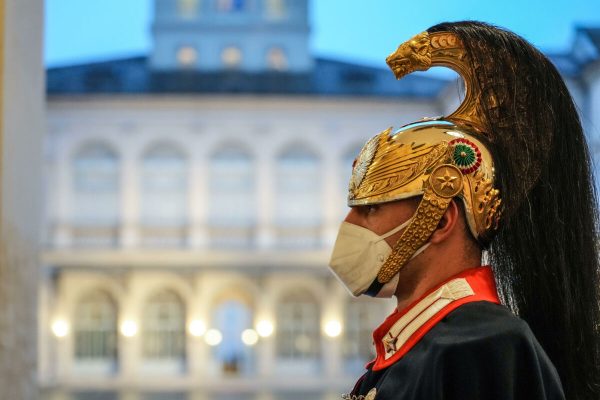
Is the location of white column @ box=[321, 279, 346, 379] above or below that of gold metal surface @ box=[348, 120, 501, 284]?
below

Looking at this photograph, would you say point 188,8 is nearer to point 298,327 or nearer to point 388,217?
point 298,327

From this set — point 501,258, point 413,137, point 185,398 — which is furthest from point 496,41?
point 185,398

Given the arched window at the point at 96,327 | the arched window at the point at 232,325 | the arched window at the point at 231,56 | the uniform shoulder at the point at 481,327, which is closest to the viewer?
the uniform shoulder at the point at 481,327

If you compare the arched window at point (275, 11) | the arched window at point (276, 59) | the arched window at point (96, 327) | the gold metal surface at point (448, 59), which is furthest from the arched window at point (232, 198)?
the gold metal surface at point (448, 59)

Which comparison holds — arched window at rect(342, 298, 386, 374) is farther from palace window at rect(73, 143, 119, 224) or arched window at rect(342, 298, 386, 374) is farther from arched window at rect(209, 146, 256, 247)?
palace window at rect(73, 143, 119, 224)

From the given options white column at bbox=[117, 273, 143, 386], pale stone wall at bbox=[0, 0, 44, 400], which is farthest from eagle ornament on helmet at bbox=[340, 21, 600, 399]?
white column at bbox=[117, 273, 143, 386]

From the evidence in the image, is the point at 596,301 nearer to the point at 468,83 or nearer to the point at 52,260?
the point at 468,83

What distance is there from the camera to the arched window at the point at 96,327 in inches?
1055

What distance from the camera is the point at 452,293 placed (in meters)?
1.46

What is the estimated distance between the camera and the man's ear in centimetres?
148

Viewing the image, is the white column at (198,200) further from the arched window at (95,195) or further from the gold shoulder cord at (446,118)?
the gold shoulder cord at (446,118)

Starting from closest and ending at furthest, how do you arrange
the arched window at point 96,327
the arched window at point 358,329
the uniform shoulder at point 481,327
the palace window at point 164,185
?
the uniform shoulder at point 481,327
the arched window at point 96,327
the arched window at point 358,329
the palace window at point 164,185

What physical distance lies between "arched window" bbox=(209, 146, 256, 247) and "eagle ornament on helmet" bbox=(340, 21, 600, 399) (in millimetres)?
25850

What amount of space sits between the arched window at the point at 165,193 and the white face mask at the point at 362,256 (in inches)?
1023
